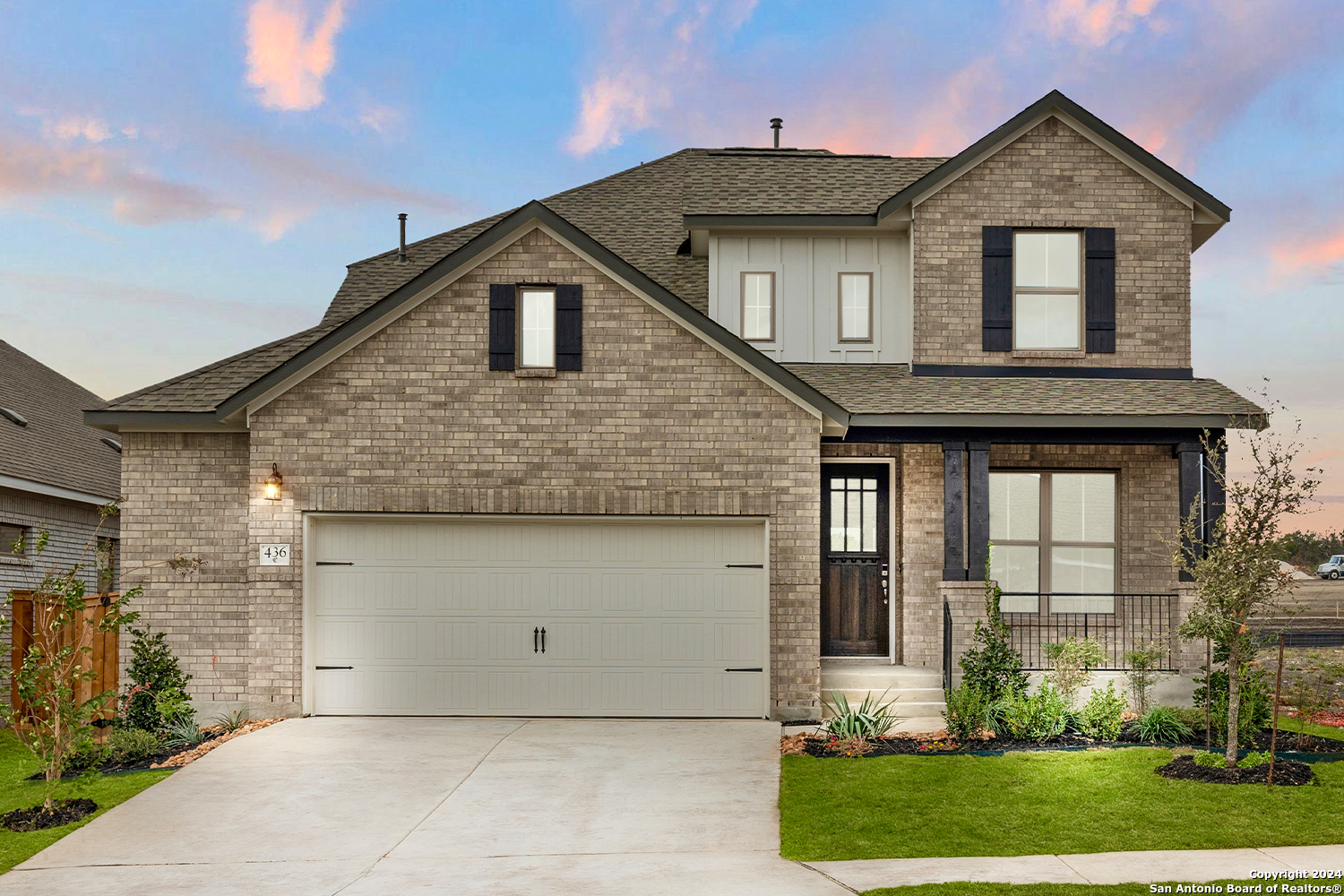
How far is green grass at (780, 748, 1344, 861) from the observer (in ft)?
24.0

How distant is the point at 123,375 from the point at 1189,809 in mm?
23839

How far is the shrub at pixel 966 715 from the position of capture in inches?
407

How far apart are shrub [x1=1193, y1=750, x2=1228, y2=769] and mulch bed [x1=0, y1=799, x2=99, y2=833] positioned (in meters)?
9.18

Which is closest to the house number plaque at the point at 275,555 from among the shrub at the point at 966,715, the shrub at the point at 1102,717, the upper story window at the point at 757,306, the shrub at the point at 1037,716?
the upper story window at the point at 757,306

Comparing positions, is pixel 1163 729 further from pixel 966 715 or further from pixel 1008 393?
pixel 1008 393

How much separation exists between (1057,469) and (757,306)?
426cm

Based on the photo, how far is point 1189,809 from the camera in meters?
8.02

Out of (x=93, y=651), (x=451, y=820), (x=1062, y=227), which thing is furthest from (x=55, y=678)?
(x=1062, y=227)

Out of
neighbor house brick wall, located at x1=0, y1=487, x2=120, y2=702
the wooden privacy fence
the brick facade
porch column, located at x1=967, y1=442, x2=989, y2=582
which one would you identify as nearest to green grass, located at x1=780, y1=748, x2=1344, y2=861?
the brick facade

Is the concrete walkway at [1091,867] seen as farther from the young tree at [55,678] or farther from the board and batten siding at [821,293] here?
the board and batten siding at [821,293]

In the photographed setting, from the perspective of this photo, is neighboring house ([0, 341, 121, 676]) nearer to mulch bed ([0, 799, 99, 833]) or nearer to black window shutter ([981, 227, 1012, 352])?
mulch bed ([0, 799, 99, 833])

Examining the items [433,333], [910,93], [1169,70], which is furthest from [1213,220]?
[433,333]

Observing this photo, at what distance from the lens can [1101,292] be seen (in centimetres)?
1329

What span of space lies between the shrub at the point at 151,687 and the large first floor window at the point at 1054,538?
30.6 ft
